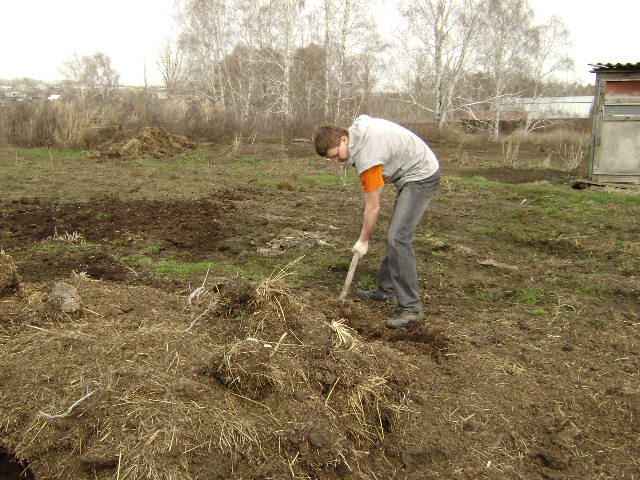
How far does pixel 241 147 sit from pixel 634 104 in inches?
416

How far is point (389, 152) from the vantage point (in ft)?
12.8

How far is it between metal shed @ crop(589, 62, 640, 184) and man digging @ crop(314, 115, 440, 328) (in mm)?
7747

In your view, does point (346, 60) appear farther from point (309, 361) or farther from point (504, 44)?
point (309, 361)

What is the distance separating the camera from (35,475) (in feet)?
8.46

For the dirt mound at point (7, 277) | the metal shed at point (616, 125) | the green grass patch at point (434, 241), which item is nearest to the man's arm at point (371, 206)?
the green grass patch at point (434, 241)

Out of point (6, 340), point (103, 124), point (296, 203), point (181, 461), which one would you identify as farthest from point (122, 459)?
point (103, 124)

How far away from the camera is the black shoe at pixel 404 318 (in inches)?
162

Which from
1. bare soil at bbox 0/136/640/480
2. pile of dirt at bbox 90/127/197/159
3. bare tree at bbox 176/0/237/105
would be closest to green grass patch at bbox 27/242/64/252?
bare soil at bbox 0/136/640/480

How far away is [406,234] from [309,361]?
1483 mm

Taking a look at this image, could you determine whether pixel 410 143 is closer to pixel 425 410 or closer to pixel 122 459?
pixel 425 410

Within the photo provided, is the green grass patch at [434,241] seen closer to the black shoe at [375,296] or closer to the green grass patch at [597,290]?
the green grass patch at [597,290]

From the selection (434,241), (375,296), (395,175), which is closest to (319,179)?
(434,241)

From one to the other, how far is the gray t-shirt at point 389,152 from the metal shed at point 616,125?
777 centimetres

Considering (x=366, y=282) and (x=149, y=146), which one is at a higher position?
(x=149, y=146)
